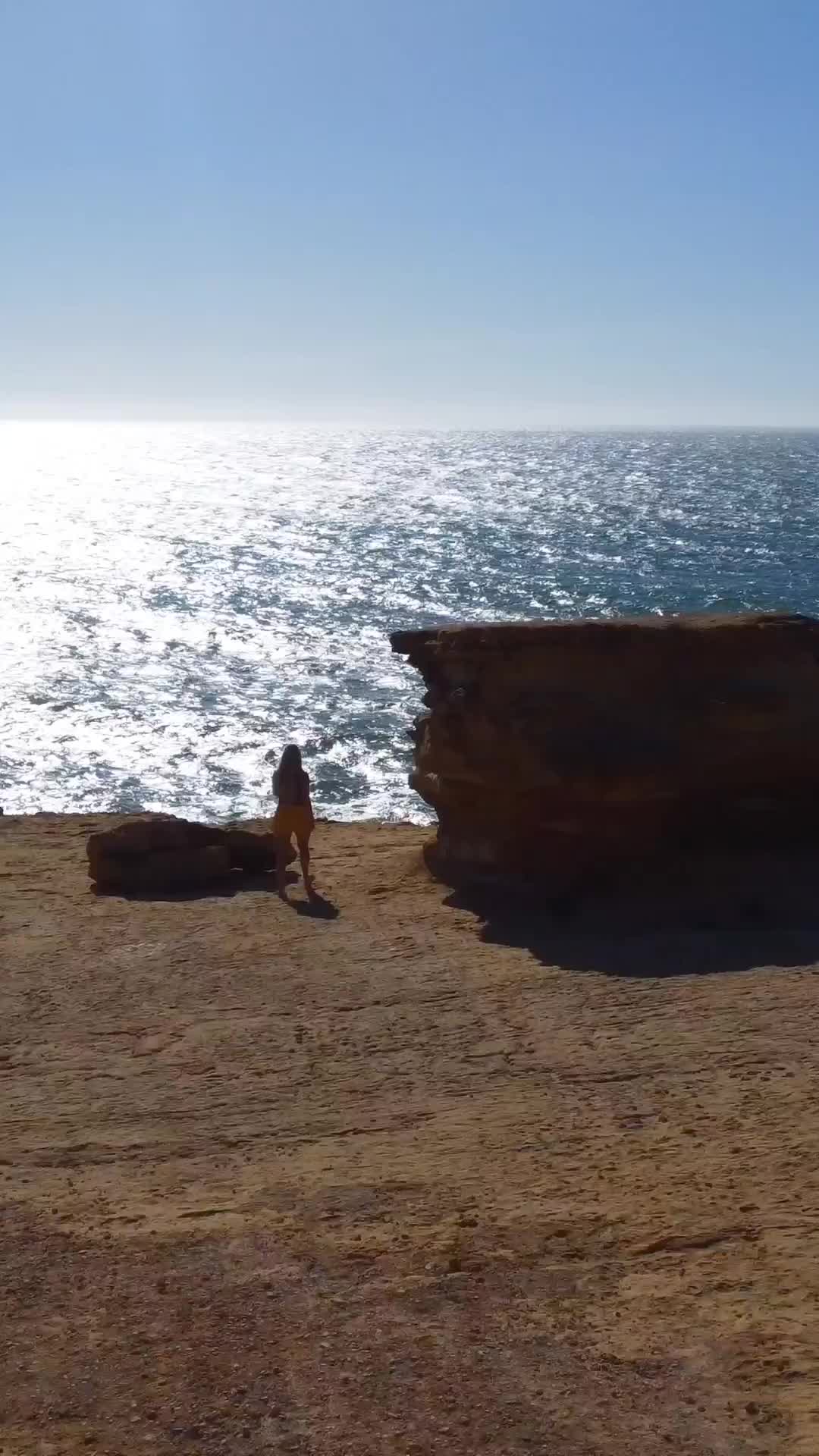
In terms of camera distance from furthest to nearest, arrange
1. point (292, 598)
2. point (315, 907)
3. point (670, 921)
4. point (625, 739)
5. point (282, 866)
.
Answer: point (292, 598)
point (282, 866)
point (315, 907)
point (625, 739)
point (670, 921)

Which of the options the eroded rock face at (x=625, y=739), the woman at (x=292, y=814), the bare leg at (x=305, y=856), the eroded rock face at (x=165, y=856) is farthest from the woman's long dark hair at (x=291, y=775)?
the eroded rock face at (x=625, y=739)

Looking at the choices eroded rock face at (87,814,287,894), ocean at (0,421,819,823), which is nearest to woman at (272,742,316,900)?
eroded rock face at (87,814,287,894)

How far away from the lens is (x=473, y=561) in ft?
215

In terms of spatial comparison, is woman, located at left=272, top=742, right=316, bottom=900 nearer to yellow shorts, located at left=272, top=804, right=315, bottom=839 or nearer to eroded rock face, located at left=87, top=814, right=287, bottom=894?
yellow shorts, located at left=272, top=804, right=315, bottom=839

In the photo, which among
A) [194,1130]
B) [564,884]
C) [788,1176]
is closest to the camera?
[788,1176]

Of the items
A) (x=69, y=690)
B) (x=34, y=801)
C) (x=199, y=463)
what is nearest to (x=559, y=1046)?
(x=34, y=801)

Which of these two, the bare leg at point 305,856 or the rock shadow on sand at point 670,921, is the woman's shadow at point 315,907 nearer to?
the bare leg at point 305,856

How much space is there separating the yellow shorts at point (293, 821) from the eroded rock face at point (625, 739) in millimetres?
1391

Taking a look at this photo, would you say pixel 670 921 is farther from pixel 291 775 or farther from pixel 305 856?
pixel 291 775

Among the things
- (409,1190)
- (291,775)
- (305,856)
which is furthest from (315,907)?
(409,1190)

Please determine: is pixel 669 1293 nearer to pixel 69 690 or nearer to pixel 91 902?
pixel 91 902

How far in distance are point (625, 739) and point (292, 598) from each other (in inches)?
1792

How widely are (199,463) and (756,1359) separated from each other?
585 feet

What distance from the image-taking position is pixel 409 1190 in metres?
7.61
